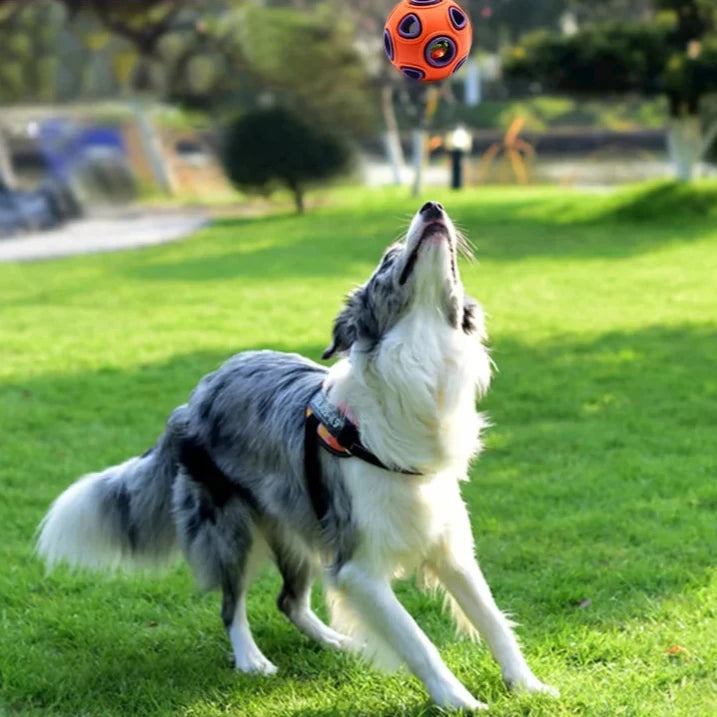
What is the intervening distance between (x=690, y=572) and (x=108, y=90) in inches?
885

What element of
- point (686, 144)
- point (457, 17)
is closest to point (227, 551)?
point (457, 17)

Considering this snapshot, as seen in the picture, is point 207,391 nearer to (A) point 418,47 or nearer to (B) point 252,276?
(A) point 418,47

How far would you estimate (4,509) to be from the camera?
591cm

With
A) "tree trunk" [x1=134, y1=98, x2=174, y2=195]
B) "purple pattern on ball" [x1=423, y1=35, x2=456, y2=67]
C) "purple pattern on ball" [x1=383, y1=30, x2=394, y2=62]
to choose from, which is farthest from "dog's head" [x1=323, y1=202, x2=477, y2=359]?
"tree trunk" [x1=134, y1=98, x2=174, y2=195]

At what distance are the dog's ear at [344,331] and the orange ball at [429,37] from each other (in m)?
1.00

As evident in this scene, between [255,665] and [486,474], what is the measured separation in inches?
93.6

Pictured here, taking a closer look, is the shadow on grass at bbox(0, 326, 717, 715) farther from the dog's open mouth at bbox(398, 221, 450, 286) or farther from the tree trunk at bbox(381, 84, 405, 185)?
the tree trunk at bbox(381, 84, 405, 185)

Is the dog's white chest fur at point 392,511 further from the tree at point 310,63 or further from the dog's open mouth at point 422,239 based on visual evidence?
the tree at point 310,63

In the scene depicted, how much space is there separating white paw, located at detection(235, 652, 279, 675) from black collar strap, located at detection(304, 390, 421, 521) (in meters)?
0.66

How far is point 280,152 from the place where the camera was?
816 inches

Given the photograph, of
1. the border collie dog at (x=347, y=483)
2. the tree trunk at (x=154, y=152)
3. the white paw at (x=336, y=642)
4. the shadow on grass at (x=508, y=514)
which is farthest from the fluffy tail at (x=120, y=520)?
the tree trunk at (x=154, y=152)

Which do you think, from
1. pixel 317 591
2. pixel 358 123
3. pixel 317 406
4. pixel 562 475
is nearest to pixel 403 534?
pixel 317 406

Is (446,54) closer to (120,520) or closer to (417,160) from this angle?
(120,520)

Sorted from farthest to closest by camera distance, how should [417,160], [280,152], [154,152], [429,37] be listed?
[154,152] → [417,160] → [280,152] → [429,37]
